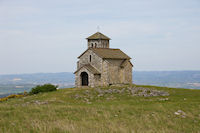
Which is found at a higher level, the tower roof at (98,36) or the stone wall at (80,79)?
the tower roof at (98,36)

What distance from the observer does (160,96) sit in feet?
115

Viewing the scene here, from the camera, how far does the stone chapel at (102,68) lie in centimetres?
4862

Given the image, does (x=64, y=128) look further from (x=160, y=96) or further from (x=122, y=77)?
(x=122, y=77)

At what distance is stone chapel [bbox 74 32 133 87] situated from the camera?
48.6 metres

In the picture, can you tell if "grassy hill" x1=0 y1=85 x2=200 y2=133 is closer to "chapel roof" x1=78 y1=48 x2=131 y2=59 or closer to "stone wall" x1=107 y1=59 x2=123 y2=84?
"stone wall" x1=107 y1=59 x2=123 y2=84

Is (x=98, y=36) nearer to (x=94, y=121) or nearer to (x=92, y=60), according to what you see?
(x=92, y=60)

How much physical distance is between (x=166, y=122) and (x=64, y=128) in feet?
22.6

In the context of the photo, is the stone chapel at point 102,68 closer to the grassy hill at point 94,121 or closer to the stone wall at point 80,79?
the stone wall at point 80,79

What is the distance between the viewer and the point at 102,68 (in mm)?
49000

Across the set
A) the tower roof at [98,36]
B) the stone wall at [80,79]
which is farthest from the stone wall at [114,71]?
the tower roof at [98,36]

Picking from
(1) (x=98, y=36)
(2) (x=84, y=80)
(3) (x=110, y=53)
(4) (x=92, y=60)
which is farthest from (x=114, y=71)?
(1) (x=98, y=36)

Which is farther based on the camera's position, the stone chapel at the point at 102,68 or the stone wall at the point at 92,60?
the stone wall at the point at 92,60

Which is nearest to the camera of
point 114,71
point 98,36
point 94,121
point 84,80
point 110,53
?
point 94,121

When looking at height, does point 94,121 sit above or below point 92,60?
below
